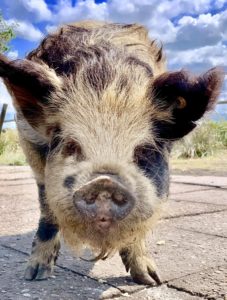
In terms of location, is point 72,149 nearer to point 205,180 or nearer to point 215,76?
point 215,76

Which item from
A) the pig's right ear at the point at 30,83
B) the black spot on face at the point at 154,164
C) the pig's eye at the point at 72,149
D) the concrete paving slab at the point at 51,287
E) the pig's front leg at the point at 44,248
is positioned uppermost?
the pig's right ear at the point at 30,83

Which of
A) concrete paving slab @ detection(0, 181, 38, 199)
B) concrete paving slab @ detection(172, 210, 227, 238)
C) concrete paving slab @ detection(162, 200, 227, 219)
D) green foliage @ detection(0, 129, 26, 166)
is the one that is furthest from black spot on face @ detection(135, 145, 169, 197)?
green foliage @ detection(0, 129, 26, 166)

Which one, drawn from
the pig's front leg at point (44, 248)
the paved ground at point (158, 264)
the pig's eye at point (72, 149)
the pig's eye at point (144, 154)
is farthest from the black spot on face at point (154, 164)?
the pig's front leg at point (44, 248)

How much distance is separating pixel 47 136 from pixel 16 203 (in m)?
2.75

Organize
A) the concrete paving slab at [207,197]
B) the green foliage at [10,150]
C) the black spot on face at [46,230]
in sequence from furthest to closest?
the green foliage at [10,150], the concrete paving slab at [207,197], the black spot on face at [46,230]

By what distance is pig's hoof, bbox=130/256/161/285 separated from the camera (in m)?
2.89

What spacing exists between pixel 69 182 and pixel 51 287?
0.68m

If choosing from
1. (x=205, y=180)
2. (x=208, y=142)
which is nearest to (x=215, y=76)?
(x=205, y=180)

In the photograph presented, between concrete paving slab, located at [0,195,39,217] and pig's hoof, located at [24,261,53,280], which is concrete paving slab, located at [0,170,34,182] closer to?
concrete paving slab, located at [0,195,39,217]

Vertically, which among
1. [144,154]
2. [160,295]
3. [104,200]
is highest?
[144,154]

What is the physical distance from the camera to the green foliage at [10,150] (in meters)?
12.3

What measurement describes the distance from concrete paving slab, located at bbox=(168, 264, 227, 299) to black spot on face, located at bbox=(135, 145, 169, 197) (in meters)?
0.50

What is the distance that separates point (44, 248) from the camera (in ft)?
10.5

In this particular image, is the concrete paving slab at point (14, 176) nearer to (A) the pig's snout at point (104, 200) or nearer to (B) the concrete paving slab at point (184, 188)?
(B) the concrete paving slab at point (184, 188)
